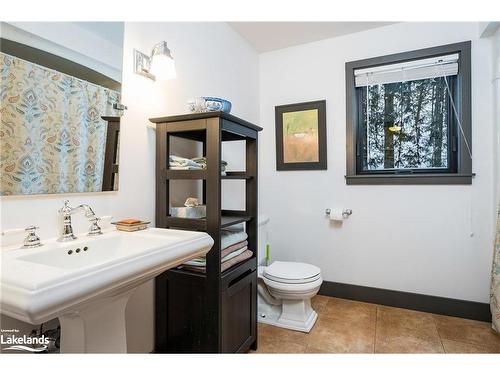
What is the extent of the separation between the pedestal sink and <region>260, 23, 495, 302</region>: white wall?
65.5 inches

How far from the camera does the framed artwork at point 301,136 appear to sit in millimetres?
2607

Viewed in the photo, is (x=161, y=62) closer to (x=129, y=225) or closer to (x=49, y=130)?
(x=49, y=130)

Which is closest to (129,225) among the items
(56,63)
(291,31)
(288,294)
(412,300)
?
(56,63)

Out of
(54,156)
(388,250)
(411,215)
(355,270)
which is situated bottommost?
(355,270)

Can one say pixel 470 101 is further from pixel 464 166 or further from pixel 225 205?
pixel 225 205

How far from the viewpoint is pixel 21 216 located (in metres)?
1.07

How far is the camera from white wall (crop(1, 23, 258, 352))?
3.76ft

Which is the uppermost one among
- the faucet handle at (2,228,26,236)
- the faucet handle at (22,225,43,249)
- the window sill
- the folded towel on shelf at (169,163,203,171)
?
the folded towel on shelf at (169,163,203,171)

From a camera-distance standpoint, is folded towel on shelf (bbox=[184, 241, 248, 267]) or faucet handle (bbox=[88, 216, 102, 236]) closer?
faucet handle (bbox=[88, 216, 102, 236])

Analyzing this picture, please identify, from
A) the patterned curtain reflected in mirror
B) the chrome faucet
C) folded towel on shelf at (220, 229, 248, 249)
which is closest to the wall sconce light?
the patterned curtain reflected in mirror

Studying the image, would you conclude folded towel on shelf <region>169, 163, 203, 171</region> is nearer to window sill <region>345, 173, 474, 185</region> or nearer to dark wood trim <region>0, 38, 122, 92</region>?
dark wood trim <region>0, 38, 122, 92</region>

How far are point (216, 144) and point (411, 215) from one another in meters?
1.79

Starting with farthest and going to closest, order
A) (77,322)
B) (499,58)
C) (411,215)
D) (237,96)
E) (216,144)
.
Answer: (237,96) < (411,215) < (499,58) < (216,144) < (77,322)
